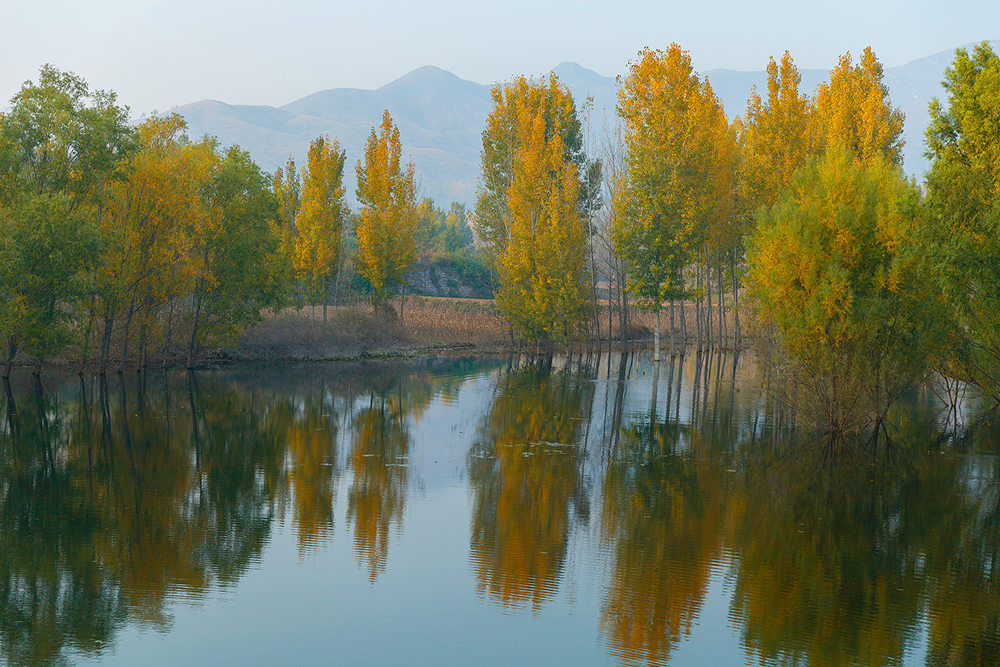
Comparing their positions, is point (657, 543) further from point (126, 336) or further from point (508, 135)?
point (508, 135)

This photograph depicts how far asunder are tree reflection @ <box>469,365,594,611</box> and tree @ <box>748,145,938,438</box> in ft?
19.4

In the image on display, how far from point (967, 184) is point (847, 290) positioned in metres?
3.44

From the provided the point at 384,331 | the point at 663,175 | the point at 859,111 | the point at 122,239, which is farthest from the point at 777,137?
the point at 122,239

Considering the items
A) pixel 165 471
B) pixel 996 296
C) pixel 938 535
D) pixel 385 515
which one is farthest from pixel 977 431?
pixel 165 471

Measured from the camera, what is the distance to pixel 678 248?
44.0 meters

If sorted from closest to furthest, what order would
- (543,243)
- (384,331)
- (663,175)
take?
(663,175)
(543,243)
(384,331)

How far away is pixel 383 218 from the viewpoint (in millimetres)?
52312

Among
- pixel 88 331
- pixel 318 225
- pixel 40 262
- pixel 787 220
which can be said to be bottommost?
pixel 88 331

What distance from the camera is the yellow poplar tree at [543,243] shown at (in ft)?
157

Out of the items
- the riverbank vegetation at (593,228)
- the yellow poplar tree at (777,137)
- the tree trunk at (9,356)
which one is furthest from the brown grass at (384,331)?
the yellow poplar tree at (777,137)

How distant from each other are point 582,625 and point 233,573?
179 inches

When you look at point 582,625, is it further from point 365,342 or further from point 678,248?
point 365,342

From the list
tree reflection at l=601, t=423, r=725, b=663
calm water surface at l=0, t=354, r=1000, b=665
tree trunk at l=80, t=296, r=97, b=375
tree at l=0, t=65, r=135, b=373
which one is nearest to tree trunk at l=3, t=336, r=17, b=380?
tree at l=0, t=65, r=135, b=373

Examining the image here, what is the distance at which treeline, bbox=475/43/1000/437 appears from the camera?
66.3 ft
